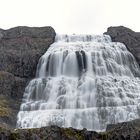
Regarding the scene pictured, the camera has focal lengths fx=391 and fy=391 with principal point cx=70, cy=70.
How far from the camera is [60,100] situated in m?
51.9

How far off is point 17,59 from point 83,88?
13.9 meters

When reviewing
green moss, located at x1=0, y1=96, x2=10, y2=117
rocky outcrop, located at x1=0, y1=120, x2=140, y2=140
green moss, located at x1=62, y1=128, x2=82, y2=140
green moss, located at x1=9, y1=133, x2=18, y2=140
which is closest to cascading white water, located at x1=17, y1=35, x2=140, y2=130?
green moss, located at x1=0, y1=96, x2=10, y2=117

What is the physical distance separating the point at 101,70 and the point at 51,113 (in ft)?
42.8

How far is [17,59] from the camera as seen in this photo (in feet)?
205

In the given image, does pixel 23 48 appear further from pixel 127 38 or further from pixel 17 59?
pixel 127 38

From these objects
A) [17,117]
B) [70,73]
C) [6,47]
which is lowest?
[17,117]

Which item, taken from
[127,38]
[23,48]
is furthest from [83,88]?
[127,38]

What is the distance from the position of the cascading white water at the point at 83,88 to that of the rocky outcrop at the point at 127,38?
2.04m

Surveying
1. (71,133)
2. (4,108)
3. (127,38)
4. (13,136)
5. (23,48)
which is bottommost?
(13,136)

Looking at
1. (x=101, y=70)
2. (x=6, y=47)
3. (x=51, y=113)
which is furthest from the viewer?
(x=6, y=47)

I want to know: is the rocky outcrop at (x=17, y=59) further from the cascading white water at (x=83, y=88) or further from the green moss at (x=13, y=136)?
the green moss at (x=13, y=136)

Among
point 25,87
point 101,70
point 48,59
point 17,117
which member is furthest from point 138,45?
point 17,117

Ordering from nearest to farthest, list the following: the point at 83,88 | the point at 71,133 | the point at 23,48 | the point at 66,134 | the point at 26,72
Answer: the point at 66,134 < the point at 71,133 < the point at 83,88 < the point at 26,72 < the point at 23,48

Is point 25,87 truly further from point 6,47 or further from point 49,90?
point 6,47
